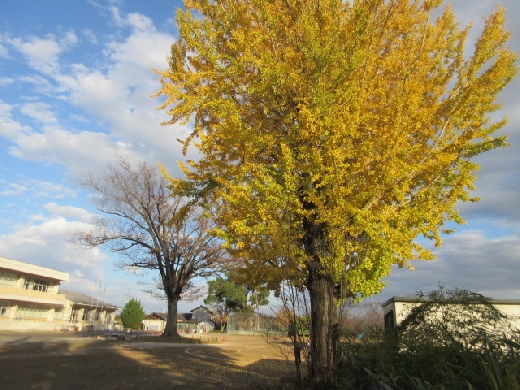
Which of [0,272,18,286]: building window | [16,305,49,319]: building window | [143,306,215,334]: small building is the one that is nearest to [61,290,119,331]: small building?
[16,305,49,319]: building window

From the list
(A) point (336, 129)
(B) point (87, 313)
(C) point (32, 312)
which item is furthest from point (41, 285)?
(A) point (336, 129)

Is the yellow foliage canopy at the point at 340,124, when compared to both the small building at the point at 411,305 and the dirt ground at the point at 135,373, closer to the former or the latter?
the dirt ground at the point at 135,373

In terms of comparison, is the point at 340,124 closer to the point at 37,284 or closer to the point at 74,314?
the point at 37,284

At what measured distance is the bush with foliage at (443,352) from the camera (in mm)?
2977

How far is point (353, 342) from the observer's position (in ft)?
20.3

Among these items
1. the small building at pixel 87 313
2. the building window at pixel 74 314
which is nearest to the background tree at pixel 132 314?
the small building at pixel 87 313

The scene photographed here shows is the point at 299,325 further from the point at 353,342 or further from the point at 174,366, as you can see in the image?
the point at 174,366

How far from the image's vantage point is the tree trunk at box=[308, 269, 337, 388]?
609 cm

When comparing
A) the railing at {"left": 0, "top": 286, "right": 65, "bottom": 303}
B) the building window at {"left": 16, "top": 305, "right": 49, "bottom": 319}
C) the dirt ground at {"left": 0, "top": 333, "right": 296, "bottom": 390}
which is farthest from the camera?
the building window at {"left": 16, "top": 305, "right": 49, "bottom": 319}

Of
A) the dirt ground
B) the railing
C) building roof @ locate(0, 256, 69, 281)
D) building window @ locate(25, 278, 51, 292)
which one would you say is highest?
building roof @ locate(0, 256, 69, 281)

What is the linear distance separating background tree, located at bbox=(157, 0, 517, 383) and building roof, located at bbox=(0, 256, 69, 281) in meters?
38.8

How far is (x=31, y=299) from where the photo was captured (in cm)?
4019

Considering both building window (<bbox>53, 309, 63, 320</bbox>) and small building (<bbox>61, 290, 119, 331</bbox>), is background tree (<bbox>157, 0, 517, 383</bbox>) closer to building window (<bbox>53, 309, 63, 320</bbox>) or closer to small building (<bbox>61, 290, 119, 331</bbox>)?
small building (<bbox>61, 290, 119, 331</bbox>)

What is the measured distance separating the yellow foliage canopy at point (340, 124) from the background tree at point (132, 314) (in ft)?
167
